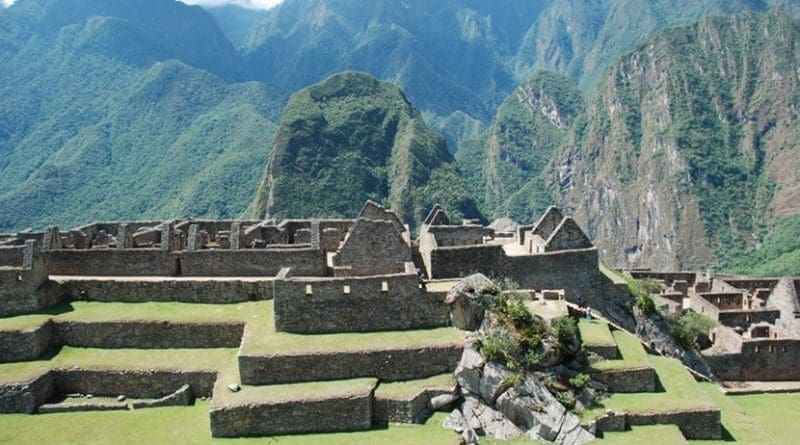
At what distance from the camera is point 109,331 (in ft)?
85.5

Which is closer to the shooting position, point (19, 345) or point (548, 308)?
Answer: point (19, 345)

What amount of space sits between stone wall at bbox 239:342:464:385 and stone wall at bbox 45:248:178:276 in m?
9.45

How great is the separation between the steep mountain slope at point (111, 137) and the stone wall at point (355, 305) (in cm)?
10147

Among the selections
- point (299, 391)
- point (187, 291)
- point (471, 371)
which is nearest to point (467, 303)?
point (471, 371)

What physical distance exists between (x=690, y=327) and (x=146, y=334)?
985 inches

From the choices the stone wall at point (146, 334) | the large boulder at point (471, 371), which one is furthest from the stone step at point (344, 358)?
the stone wall at point (146, 334)

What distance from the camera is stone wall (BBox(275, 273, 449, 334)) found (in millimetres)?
24984

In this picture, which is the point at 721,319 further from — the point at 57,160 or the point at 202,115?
the point at 202,115

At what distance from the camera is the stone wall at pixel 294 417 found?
21.6 m

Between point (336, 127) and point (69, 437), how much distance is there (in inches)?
5812

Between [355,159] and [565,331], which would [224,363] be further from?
[355,159]

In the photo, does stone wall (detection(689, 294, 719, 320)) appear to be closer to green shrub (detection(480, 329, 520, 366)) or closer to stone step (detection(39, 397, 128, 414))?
green shrub (detection(480, 329, 520, 366))

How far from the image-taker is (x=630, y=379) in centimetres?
2414

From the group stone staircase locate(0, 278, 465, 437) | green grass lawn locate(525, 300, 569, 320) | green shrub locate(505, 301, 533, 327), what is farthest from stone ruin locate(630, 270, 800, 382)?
stone staircase locate(0, 278, 465, 437)
